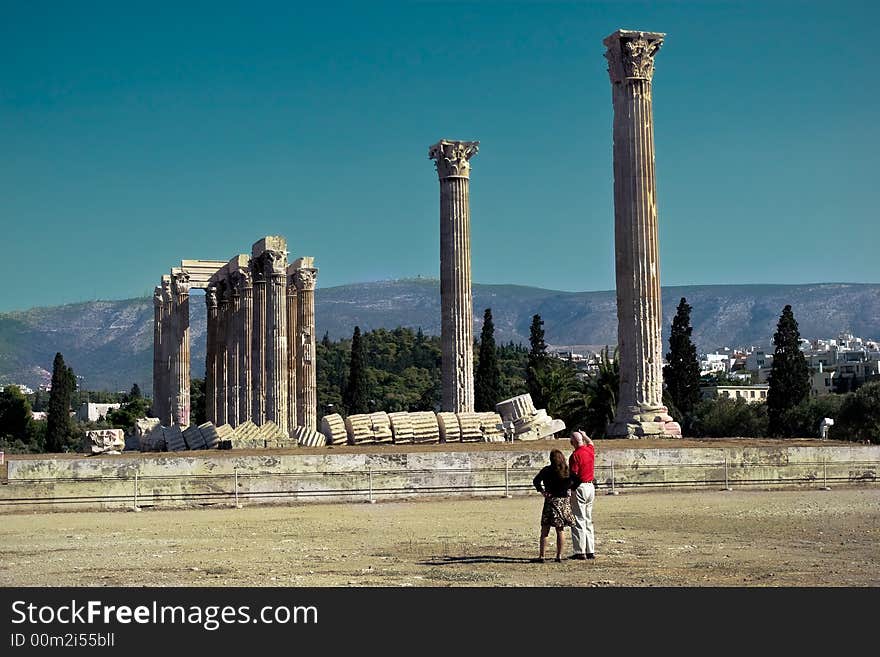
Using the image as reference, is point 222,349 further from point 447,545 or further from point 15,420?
point 447,545

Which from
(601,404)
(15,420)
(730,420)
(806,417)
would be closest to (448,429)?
(601,404)

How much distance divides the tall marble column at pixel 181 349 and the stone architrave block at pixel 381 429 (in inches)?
1006

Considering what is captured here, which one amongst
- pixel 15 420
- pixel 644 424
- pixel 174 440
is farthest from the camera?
pixel 15 420

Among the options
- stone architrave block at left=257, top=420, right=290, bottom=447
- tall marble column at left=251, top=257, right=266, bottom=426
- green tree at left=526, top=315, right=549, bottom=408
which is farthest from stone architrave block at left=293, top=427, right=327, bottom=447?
green tree at left=526, top=315, right=549, bottom=408

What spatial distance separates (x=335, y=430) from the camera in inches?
1526

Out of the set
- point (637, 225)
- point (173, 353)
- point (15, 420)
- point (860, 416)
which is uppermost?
point (637, 225)

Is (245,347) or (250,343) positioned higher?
(250,343)

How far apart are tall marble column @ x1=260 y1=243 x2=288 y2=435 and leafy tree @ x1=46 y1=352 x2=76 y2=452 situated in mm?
24788

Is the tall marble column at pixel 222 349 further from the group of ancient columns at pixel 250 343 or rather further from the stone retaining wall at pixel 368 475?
the stone retaining wall at pixel 368 475

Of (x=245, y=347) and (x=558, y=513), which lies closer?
(x=558, y=513)

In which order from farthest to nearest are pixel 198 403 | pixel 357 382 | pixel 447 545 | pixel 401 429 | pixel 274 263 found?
pixel 198 403 < pixel 357 382 < pixel 274 263 < pixel 401 429 < pixel 447 545

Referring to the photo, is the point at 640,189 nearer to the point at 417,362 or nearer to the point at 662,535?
the point at 662,535

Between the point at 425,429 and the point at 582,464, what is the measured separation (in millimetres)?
20575

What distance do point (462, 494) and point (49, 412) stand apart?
49.7 meters
